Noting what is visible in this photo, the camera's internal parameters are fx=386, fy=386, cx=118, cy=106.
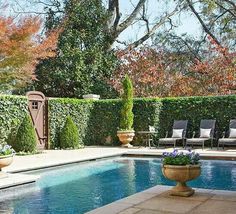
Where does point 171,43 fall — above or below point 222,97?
above

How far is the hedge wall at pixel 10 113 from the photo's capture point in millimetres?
12141

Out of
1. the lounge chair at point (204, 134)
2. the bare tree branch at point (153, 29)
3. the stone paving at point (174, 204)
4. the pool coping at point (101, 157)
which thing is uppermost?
the bare tree branch at point (153, 29)

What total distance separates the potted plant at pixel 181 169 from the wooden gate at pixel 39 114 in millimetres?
8969

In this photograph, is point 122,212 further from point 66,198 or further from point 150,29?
point 150,29

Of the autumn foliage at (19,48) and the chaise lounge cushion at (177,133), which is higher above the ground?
the autumn foliage at (19,48)

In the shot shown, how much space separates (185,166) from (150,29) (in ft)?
62.1

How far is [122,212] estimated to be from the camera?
4.65m

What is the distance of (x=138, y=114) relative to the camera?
604 inches

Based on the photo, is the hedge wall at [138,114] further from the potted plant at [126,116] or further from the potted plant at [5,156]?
the potted plant at [5,156]

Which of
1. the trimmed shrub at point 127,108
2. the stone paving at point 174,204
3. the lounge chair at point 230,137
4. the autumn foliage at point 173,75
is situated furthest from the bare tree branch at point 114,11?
the stone paving at point 174,204

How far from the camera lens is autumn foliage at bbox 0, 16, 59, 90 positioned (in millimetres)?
14633

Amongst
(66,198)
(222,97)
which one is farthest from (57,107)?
(66,198)

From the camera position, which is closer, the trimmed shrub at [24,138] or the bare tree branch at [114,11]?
the trimmed shrub at [24,138]

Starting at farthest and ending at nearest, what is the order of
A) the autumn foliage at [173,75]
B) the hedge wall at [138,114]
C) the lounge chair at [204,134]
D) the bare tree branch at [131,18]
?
the bare tree branch at [131,18], the autumn foliage at [173,75], the hedge wall at [138,114], the lounge chair at [204,134]
